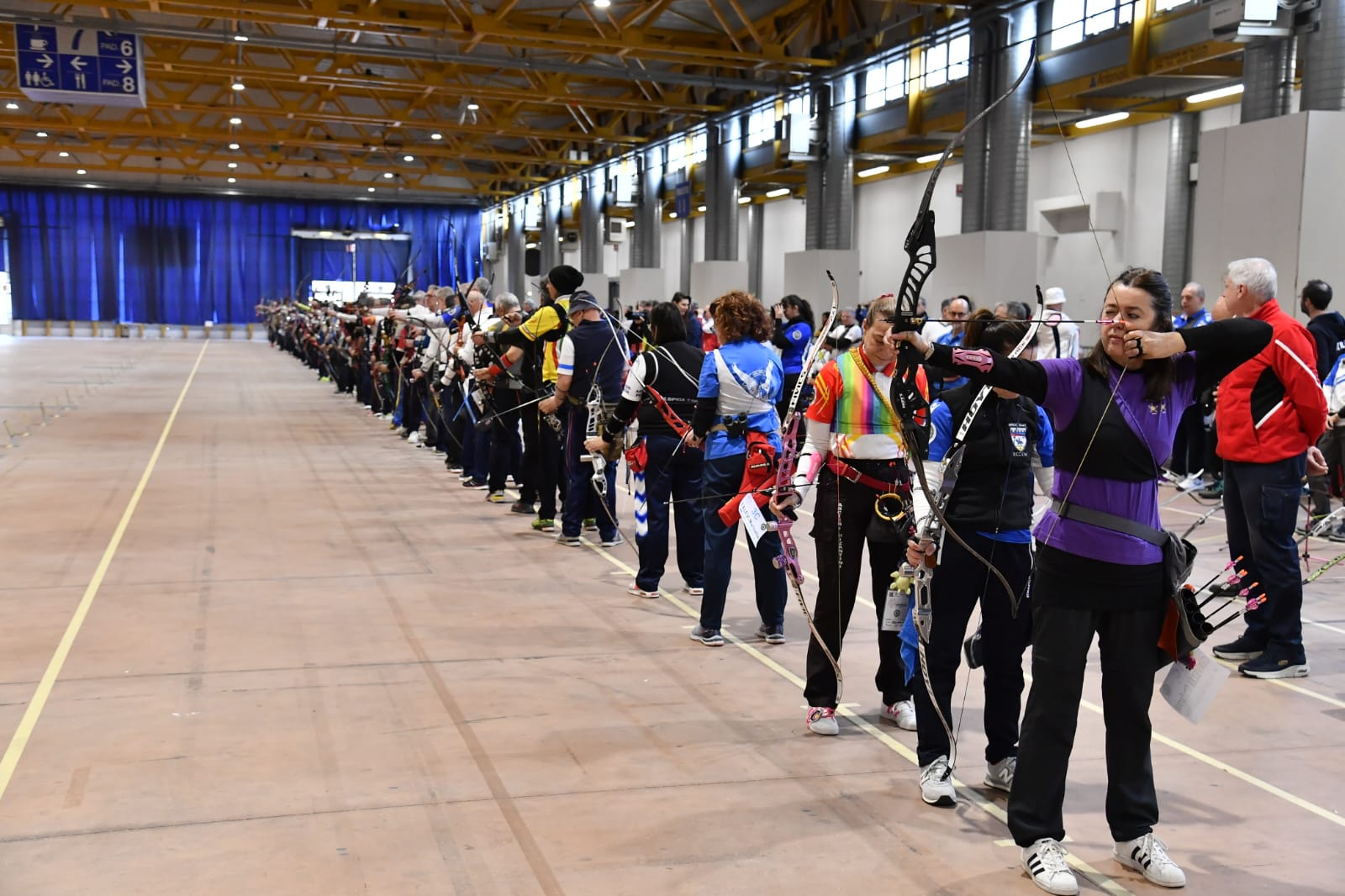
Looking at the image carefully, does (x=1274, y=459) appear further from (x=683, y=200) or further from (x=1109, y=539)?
(x=683, y=200)

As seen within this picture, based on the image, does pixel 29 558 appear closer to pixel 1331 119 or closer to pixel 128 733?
pixel 128 733

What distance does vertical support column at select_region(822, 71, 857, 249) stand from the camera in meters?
18.2

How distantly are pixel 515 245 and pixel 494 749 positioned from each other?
36.4 metres

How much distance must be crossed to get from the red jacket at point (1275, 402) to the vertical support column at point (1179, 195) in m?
10.8

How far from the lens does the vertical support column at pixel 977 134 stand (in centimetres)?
1370

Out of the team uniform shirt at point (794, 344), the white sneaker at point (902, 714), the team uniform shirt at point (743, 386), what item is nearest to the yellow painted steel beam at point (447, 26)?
the team uniform shirt at point (794, 344)

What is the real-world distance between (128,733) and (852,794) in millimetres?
2349

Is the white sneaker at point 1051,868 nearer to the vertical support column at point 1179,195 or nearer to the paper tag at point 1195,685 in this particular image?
the paper tag at point 1195,685

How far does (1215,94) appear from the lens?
1405 centimetres

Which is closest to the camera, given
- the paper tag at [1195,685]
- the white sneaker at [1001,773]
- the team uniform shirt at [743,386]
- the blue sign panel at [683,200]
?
the paper tag at [1195,685]

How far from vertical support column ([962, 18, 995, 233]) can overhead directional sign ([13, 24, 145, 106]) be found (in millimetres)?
10970

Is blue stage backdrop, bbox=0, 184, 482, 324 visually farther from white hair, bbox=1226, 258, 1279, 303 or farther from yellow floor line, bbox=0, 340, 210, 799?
white hair, bbox=1226, 258, 1279, 303

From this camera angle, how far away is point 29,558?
678 centimetres

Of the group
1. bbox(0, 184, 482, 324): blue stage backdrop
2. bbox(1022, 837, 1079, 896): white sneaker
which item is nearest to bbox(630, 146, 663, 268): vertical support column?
bbox(0, 184, 482, 324): blue stage backdrop
